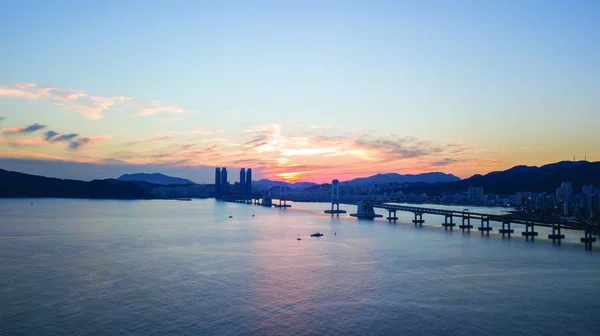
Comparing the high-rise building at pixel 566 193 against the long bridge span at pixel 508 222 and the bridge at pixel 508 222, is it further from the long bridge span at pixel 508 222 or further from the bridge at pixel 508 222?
the bridge at pixel 508 222

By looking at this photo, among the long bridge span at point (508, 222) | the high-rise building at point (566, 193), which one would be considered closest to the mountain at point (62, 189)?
the long bridge span at point (508, 222)

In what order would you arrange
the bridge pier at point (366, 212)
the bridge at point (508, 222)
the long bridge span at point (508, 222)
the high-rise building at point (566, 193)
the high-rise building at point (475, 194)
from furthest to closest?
the high-rise building at point (475, 194) → the high-rise building at point (566, 193) → the bridge pier at point (366, 212) → the long bridge span at point (508, 222) → the bridge at point (508, 222)

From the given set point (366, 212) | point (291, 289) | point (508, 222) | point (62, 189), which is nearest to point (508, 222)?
point (508, 222)

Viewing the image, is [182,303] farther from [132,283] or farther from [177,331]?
[132,283]

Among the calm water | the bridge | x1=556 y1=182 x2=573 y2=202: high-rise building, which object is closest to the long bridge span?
the bridge

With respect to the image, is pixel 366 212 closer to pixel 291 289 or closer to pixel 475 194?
pixel 291 289

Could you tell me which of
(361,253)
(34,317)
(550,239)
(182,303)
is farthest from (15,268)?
(550,239)
